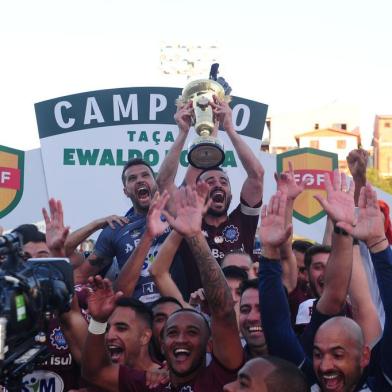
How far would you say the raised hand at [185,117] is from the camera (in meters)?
6.80

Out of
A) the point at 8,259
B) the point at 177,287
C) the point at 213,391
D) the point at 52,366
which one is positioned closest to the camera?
the point at 8,259

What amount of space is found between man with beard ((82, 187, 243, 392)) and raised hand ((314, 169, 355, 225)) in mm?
610

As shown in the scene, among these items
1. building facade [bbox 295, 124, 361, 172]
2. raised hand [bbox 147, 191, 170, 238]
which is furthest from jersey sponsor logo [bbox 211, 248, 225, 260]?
building facade [bbox 295, 124, 361, 172]

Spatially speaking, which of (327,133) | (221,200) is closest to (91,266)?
(221,200)

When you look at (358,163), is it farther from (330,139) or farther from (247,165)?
(330,139)

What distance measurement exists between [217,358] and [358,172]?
2.16m

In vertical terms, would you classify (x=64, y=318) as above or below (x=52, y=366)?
above

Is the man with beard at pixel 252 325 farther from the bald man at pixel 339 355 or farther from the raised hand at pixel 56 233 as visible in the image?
the raised hand at pixel 56 233

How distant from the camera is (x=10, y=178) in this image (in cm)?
901

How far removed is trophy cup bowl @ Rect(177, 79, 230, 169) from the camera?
638cm

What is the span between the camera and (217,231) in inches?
252

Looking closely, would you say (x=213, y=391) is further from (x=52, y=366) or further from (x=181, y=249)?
(x=181, y=249)

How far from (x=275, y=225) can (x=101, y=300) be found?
3.01 feet

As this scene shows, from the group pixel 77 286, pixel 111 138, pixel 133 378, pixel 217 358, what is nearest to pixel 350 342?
pixel 217 358
